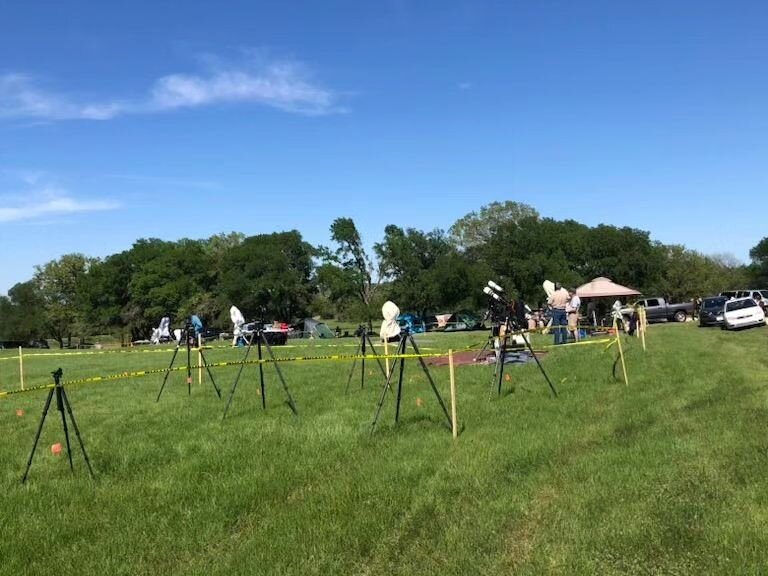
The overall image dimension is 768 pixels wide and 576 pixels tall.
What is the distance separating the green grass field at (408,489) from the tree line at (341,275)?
52592 mm

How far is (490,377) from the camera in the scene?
563 inches

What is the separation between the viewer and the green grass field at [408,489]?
16.2 ft

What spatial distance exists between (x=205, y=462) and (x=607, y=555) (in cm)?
463

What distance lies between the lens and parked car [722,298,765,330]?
31.0 meters

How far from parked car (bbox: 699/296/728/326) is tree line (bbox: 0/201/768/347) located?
2579cm

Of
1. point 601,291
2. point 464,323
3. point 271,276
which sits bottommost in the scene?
point 464,323

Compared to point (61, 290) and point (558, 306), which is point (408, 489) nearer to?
point (558, 306)

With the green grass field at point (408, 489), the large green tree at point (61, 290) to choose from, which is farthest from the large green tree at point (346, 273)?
the green grass field at point (408, 489)

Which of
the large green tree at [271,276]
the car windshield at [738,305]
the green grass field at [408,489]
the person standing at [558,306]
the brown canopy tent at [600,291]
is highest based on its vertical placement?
the large green tree at [271,276]

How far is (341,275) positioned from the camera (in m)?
80.2

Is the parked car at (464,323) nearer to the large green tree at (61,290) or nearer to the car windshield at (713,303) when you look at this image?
the car windshield at (713,303)

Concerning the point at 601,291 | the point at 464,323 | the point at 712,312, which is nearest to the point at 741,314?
the point at 712,312

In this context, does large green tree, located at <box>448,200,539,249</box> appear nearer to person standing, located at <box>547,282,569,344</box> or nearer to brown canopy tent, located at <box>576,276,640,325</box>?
brown canopy tent, located at <box>576,276,640,325</box>

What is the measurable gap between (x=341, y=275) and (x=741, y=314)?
53515 millimetres
